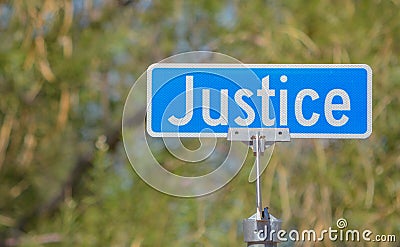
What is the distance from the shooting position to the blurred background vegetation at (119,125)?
3.50ft

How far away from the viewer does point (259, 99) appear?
23.0 inches

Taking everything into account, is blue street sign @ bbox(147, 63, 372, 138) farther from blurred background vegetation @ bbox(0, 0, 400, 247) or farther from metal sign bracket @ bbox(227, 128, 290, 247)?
blurred background vegetation @ bbox(0, 0, 400, 247)

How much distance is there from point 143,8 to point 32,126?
0.77 feet

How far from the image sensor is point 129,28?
45.8 inches

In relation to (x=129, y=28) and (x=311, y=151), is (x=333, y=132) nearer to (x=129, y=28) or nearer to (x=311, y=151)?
(x=311, y=151)

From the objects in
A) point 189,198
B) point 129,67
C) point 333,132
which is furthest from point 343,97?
point 129,67

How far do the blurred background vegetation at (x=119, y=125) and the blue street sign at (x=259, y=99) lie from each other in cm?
44

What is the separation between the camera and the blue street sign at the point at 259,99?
583 mm
